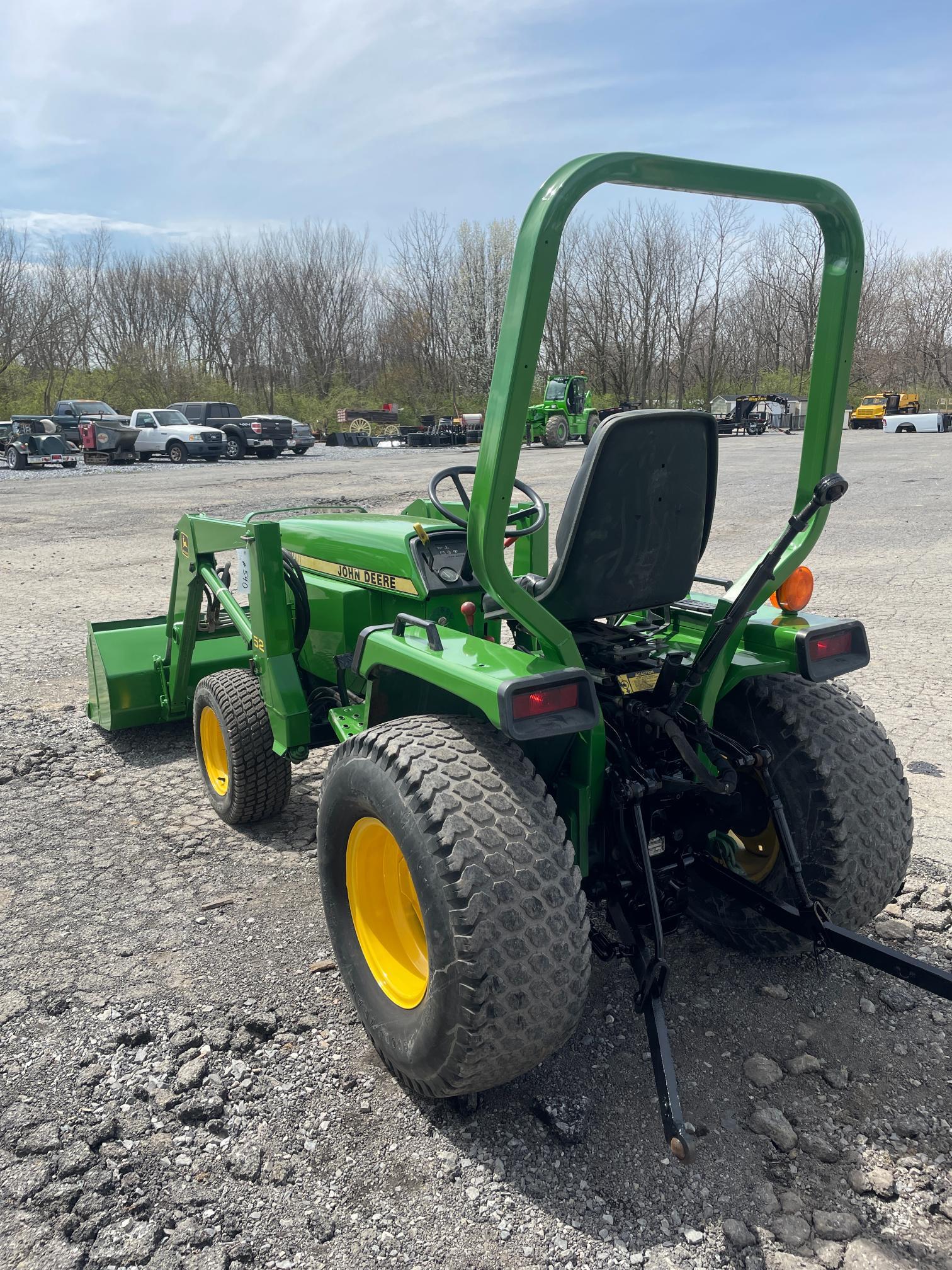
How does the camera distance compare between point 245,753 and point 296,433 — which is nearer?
point 245,753

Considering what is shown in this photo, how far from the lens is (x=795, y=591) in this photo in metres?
2.57

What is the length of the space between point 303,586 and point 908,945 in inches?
101

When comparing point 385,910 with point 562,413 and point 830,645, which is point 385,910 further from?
point 562,413

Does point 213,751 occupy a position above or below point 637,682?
below

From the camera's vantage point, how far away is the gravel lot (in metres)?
1.91

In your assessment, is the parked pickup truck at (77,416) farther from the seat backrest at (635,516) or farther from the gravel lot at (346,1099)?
the seat backrest at (635,516)

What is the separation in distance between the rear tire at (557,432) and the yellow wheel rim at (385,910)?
2598 centimetres

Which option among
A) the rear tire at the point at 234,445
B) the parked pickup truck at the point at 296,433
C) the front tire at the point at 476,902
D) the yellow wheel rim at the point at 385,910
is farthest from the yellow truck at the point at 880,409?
the front tire at the point at 476,902

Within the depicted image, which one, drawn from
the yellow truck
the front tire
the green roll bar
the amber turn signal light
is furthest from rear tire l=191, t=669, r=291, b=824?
the yellow truck

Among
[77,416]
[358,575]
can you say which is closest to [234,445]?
[77,416]

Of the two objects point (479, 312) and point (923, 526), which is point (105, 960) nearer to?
point (923, 526)

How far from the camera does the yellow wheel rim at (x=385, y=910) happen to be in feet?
7.97

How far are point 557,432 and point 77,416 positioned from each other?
15053mm

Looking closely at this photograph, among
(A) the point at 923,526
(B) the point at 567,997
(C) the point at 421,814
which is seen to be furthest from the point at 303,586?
(A) the point at 923,526
